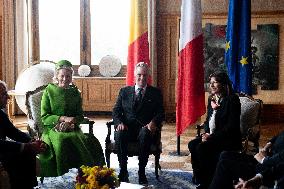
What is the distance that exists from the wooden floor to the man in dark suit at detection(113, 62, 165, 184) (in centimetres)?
93

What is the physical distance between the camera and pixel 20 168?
12.4ft

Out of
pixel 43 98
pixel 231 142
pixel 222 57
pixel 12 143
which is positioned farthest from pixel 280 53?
pixel 12 143

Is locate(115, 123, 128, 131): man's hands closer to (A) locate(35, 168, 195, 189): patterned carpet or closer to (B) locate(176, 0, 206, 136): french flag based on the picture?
(A) locate(35, 168, 195, 189): patterned carpet

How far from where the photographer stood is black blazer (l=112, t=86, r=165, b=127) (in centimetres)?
510

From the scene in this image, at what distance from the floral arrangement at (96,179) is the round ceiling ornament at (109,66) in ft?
25.0

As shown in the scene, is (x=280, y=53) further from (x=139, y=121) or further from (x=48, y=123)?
(x=48, y=123)

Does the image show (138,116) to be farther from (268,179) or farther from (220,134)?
(268,179)

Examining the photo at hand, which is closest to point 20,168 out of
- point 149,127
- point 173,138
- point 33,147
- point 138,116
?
point 33,147

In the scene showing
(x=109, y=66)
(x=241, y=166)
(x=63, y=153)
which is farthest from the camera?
(x=109, y=66)

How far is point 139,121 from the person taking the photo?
5.10m

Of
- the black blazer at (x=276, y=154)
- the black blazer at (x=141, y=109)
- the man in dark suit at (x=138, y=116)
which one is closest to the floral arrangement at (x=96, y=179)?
the black blazer at (x=276, y=154)

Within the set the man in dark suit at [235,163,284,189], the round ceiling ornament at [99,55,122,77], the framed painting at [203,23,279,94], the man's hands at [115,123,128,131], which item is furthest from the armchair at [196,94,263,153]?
the round ceiling ornament at [99,55,122,77]

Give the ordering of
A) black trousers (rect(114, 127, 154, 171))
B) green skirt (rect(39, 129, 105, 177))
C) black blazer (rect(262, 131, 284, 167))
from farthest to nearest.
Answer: black trousers (rect(114, 127, 154, 171)), green skirt (rect(39, 129, 105, 177)), black blazer (rect(262, 131, 284, 167))

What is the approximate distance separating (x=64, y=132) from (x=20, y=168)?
38.9 inches
